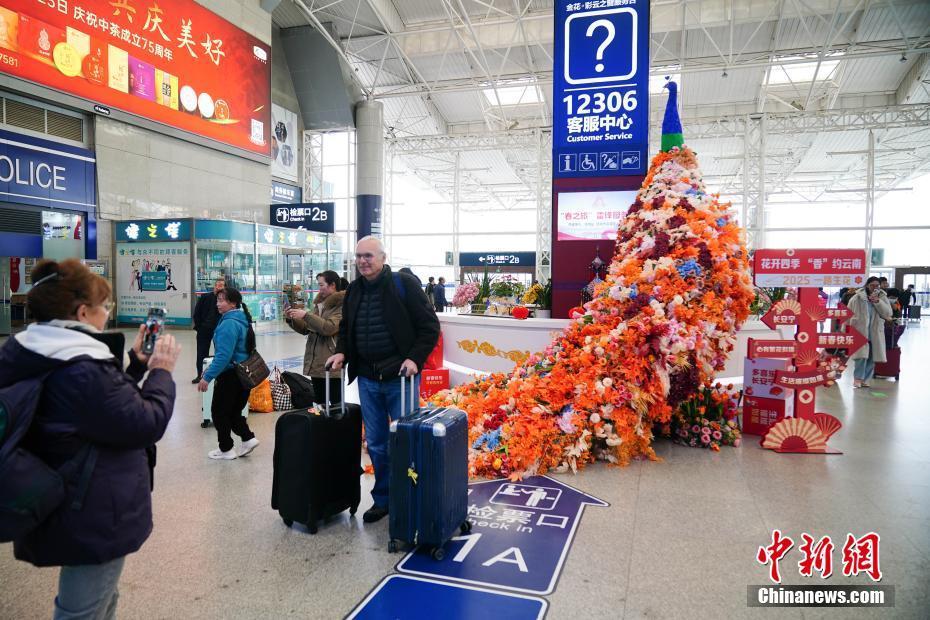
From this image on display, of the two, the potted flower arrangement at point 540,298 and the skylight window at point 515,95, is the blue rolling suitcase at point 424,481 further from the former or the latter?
the skylight window at point 515,95

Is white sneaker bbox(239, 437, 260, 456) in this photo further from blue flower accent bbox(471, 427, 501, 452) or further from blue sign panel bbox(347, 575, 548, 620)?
blue sign panel bbox(347, 575, 548, 620)

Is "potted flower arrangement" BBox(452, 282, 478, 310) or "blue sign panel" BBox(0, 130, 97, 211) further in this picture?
"blue sign panel" BBox(0, 130, 97, 211)

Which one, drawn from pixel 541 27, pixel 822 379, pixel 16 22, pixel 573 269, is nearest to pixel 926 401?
pixel 822 379

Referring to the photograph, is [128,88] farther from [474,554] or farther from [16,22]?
[474,554]

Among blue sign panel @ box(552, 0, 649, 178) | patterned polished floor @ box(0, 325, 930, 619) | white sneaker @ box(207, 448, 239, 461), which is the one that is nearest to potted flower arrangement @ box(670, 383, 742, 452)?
patterned polished floor @ box(0, 325, 930, 619)

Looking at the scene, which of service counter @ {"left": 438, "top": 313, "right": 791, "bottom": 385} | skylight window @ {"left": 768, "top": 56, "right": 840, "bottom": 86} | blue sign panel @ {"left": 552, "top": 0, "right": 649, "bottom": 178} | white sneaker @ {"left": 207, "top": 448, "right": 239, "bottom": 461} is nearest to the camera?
white sneaker @ {"left": 207, "top": 448, "right": 239, "bottom": 461}

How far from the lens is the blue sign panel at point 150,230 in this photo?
14.5 m

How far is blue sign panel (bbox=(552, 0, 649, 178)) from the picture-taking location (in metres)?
7.14

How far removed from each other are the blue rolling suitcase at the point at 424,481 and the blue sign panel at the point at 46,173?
12950 mm

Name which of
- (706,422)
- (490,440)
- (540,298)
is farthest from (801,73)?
(490,440)

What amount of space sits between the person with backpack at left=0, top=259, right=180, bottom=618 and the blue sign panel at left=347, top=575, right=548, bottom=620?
41.5 inches

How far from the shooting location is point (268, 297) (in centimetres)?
1681

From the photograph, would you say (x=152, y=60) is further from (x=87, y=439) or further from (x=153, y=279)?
(x=87, y=439)

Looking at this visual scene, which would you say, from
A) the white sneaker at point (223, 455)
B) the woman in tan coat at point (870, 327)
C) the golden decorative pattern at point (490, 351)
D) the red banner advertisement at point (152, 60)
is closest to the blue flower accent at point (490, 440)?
the white sneaker at point (223, 455)
